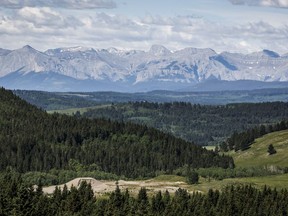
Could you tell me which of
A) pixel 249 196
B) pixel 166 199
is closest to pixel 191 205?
pixel 166 199

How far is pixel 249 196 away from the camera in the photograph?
187375mm

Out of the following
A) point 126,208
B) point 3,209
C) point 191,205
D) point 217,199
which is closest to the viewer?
point 3,209

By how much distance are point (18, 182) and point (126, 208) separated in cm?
3234

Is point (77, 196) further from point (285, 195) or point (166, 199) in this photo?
point (285, 195)

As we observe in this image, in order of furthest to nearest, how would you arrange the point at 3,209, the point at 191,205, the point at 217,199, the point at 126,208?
1. the point at 217,199
2. the point at 191,205
3. the point at 126,208
4. the point at 3,209

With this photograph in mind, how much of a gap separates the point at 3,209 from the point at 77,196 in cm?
2211

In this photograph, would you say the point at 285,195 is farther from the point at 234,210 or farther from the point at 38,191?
the point at 38,191

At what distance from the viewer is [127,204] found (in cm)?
16475

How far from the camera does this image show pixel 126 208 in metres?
160

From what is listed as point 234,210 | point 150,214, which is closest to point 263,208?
point 234,210

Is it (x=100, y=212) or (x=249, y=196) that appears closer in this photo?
(x=100, y=212)

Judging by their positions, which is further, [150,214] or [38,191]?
[38,191]

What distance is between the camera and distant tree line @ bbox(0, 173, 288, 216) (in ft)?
502

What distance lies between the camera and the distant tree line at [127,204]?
6029 inches
